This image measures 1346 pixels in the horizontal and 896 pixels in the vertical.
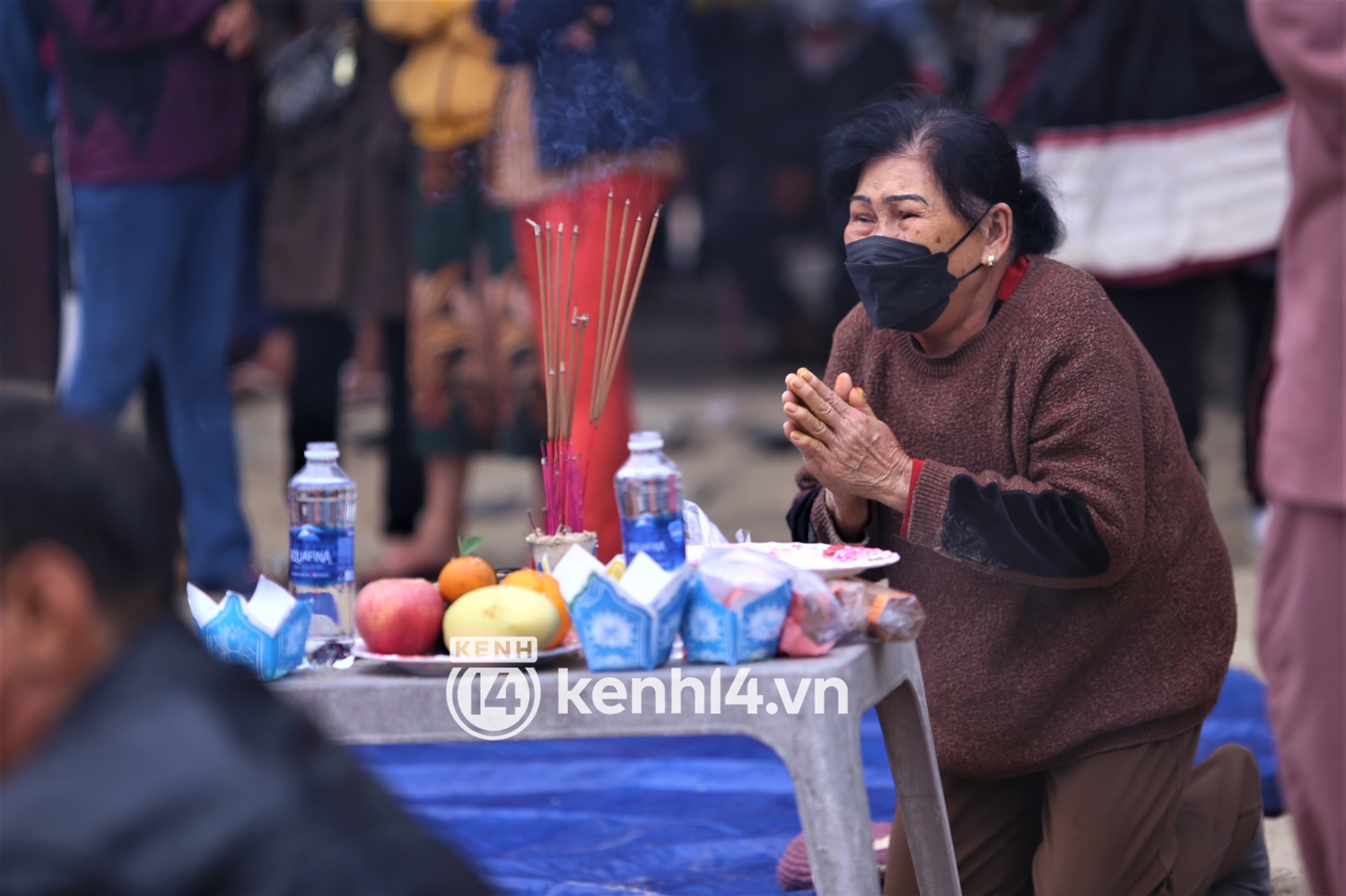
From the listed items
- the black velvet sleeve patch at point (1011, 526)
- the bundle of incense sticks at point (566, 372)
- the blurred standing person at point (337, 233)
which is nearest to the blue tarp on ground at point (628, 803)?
the bundle of incense sticks at point (566, 372)

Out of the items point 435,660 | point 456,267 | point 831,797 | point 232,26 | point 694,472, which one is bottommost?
point 694,472

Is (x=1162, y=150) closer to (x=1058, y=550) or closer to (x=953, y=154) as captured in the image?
(x=953, y=154)

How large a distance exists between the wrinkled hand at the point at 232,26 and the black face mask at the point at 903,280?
261 cm

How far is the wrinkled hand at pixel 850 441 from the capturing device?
2.18 m

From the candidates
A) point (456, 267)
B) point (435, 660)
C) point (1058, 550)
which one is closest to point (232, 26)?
point (456, 267)

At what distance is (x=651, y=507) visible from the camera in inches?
79.4

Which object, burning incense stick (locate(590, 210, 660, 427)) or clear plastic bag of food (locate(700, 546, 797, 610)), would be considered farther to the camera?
burning incense stick (locate(590, 210, 660, 427))

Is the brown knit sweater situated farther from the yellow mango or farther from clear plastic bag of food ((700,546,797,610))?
the yellow mango

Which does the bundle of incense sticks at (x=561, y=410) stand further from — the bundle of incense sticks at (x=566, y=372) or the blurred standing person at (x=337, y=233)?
the blurred standing person at (x=337, y=233)

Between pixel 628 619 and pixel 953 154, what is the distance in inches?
34.5

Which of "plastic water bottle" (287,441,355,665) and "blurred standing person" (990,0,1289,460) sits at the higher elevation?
"blurred standing person" (990,0,1289,460)

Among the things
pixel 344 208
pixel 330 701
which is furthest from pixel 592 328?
pixel 330 701

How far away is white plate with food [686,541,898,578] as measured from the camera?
6.81 ft

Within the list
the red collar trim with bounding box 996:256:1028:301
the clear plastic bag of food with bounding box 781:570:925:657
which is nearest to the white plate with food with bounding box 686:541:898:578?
the clear plastic bag of food with bounding box 781:570:925:657
